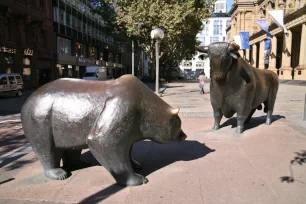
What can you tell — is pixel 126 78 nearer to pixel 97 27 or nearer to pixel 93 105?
pixel 93 105

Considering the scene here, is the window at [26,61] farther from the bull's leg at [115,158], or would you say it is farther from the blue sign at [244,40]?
the blue sign at [244,40]

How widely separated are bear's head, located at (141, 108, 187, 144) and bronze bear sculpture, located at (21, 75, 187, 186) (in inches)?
0.6

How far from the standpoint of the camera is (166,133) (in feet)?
13.0

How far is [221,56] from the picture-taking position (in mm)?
5852

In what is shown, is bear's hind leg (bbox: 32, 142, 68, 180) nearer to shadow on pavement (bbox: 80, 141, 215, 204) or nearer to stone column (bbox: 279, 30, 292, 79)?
shadow on pavement (bbox: 80, 141, 215, 204)

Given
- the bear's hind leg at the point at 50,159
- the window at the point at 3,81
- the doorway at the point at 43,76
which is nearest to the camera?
the bear's hind leg at the point at 50,159

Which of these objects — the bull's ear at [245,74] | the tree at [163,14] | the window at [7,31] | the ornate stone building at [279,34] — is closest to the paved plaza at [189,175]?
the bull's ear at [245,74]

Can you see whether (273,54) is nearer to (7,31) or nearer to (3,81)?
(7,31)

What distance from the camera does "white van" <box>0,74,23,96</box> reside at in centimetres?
1803

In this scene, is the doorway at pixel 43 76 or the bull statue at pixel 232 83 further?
the doorway at pixel 43 76

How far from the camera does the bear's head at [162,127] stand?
3803mm

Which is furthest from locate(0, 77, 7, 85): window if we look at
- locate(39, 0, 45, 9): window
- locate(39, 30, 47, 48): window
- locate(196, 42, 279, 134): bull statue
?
locate(196, 42, 279, 134): bull statue

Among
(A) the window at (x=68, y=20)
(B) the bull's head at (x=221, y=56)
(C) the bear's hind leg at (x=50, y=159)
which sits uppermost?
(A) the window at (x=68, y=20)

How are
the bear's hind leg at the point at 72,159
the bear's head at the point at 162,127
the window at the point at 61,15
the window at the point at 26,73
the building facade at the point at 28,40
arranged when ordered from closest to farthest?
the bear's head at the point at 162,127 < the bear's hind leg at the point at 72,159 < the building facade at the point at 28,40 < the window at the point at 26,73 < the window at the point at 61,15
